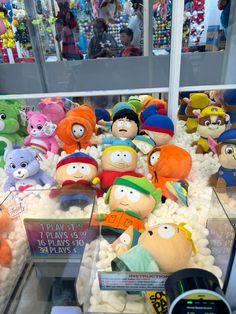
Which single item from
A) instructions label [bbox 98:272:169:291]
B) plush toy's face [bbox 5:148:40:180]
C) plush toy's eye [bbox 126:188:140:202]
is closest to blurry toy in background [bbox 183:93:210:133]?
plush toy's eye [bbox 126:188:140:202]

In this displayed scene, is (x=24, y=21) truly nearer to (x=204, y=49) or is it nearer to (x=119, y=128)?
(x=119, y=128)

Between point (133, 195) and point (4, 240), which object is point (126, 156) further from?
point (4, 240)

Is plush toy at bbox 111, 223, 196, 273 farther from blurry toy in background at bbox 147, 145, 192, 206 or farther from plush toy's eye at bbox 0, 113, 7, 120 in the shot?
plush toy's eye at bbox 0, 113, 7, 120

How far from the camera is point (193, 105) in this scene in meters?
1.64

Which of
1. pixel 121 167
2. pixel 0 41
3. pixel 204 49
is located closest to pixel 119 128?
pixel 121 167

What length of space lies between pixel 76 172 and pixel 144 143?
1.35 feet

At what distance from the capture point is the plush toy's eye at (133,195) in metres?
0.96

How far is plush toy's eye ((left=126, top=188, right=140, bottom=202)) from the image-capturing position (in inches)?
37.9

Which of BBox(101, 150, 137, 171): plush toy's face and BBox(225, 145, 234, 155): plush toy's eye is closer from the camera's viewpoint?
BBox(225, 145, 234, 155): plush toy's eye

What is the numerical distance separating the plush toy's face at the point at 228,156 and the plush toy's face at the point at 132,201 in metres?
0.34

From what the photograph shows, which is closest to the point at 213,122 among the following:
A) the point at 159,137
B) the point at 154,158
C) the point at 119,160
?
the point at 159,137

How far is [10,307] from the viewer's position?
28.9 inches

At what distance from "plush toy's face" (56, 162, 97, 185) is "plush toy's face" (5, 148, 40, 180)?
127mm

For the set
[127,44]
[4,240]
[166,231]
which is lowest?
[4,240]
